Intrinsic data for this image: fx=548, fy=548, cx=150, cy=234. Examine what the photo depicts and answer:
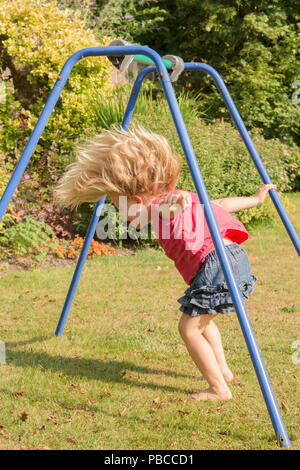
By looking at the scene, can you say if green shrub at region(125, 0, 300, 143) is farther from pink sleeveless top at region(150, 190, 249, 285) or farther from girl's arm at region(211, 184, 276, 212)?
pink sleeveless top at region(150, 190, 249, 285)

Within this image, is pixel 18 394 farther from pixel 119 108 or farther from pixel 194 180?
pixel 119 108

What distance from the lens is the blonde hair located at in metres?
2.52

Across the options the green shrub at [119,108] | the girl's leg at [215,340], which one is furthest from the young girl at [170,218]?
the green shrub at [119,108]

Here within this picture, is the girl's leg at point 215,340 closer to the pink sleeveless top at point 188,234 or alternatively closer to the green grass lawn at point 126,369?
the green grass lawn at point 126,369

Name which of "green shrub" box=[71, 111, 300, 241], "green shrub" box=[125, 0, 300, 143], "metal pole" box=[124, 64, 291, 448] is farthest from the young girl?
"green shrub" box=[125, 0, 300, 143]

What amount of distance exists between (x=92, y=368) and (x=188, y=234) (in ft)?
3.49

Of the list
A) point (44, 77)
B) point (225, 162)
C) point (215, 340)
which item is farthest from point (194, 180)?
point (225, 162)

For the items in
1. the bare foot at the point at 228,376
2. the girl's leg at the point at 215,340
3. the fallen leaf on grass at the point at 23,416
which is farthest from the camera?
the bare foot at the point at 228,376

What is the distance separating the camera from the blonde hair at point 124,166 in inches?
99.1

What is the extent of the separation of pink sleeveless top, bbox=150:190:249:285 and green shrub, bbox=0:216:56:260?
3.10m

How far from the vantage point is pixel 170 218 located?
2.49 m

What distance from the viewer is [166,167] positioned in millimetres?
2564

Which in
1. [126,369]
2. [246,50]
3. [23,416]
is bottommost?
[126,369]
